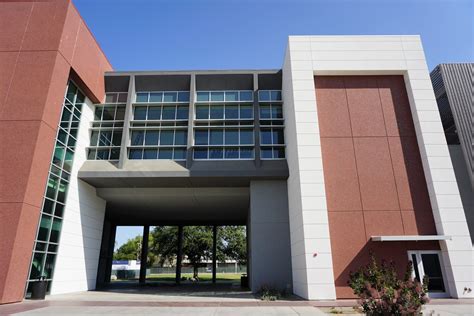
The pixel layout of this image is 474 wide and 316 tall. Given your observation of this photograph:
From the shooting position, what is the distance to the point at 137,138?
2005cm

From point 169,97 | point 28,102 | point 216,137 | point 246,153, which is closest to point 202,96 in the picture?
point 169,97

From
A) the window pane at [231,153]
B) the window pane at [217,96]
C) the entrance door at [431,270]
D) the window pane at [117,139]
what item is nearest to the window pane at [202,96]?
the window pane at [217,96]

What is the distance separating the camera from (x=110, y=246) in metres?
30.4

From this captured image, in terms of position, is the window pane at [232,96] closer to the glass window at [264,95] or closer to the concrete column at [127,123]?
the glass window at [264,95]

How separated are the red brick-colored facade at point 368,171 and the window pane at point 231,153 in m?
5.57

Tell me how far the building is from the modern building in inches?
169

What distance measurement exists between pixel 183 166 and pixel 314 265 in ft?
30.7

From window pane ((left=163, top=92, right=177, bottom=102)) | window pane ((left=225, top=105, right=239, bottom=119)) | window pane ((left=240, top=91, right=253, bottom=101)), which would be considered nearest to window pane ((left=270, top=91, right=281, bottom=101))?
window pane ((left=240, top=91, right=253, bottom=101))

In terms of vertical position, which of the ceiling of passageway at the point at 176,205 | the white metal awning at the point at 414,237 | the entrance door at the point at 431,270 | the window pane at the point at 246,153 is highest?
the window pane at the point at 246,153

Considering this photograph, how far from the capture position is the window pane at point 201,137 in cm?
1969

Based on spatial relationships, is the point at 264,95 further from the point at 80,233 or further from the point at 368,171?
the point at 80,233

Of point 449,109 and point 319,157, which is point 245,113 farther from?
point 449,109

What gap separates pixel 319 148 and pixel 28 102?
15.2 meters

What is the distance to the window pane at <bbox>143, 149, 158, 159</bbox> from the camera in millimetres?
19500
